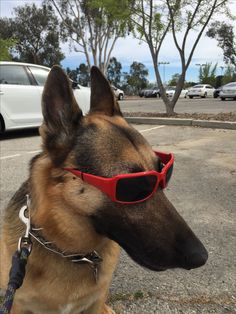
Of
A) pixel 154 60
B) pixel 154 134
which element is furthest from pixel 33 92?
pixel 154 60

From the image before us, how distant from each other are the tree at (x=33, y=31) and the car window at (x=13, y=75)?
33.7 metres

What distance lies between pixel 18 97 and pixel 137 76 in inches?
2571

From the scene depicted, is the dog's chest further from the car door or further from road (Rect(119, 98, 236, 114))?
road (Rect(119, 98, 236, 114))

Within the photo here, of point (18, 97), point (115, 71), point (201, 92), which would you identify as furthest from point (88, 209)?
point (115, 71)

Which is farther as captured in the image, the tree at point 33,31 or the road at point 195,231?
the tree at point 33,31

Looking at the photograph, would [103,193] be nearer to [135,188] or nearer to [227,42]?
[135,188]

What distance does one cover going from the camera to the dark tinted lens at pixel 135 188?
1.87 meters

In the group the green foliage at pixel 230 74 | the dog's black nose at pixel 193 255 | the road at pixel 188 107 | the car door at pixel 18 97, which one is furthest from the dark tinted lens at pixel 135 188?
the green foliage at pixel 230 74

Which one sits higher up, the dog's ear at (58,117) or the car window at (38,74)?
the dog's ear at (58,117)

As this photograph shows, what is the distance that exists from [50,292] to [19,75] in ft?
25.6

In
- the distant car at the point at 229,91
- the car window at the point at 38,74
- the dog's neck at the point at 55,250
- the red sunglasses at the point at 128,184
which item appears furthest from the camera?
the distant car at the point at 229,91

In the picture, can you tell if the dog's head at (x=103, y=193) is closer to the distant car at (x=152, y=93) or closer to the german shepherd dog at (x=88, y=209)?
the german shepherd dog at (x=88, y=209)

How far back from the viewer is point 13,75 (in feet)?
30.3

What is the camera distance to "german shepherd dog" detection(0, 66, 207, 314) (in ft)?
6.23
